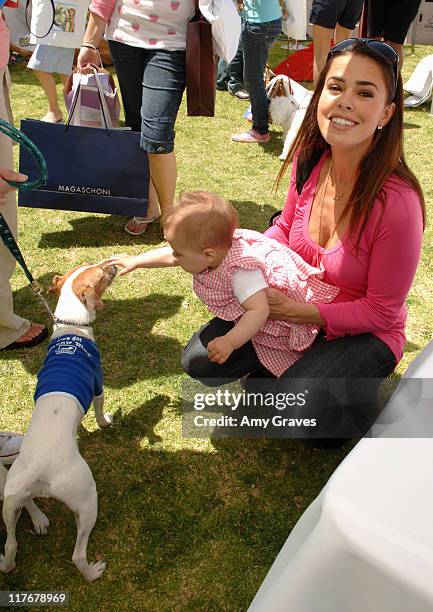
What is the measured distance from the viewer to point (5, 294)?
9.46 feet

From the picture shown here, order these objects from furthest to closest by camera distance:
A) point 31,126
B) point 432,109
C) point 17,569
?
point 432,109, point 31,126, point 17,569

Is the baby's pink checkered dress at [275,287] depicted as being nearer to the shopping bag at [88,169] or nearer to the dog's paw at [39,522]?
the dog's paw at [39,522]

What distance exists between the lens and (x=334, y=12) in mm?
4824

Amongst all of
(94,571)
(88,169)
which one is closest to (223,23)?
(88,169)

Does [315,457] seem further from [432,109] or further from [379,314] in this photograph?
[432,109]

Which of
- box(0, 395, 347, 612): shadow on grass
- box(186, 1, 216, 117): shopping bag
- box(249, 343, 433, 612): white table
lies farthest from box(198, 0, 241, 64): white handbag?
box(249, 343, 433, 612): white table

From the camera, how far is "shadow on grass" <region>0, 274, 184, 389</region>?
117 inches

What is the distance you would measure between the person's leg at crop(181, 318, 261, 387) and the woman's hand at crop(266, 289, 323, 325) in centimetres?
28

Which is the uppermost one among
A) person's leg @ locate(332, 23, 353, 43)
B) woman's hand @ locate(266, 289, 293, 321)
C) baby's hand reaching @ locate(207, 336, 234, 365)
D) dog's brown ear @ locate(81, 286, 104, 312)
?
person's leg @ locate(332, 23, 353, 43)

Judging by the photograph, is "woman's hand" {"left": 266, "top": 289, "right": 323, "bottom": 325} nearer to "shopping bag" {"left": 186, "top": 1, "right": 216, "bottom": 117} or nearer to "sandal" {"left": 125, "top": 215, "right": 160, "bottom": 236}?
"shopping bag" {"left": 186, "top": 1, "right": 216, "bottom": 117}

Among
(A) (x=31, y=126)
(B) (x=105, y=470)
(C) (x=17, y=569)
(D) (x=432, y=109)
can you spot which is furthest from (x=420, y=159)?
(C) (x=17, y=569)

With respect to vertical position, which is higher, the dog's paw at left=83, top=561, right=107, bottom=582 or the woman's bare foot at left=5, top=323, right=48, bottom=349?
the woman's bare foot at left=5, top=323, right=48, bottom=349

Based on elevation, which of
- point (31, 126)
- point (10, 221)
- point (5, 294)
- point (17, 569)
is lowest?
point (17, 569)

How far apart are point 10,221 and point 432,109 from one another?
4.74 metres
